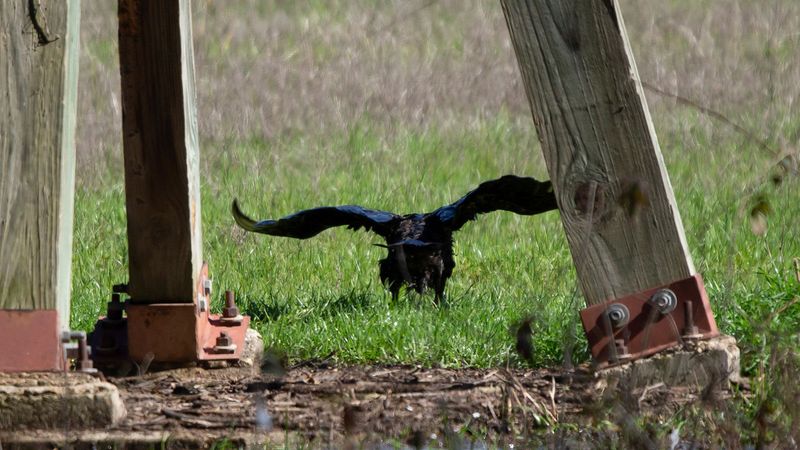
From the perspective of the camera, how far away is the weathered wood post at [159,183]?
4059mm

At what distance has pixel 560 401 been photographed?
3645 millimetres

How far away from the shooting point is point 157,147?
4078 mm

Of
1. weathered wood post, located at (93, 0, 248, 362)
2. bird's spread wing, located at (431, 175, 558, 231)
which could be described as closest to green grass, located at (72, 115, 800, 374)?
bird's spread wing, located at (431, 175, 558, 231)

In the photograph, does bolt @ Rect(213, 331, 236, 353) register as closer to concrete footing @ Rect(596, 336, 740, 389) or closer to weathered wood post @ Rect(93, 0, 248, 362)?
weathered wood post @ Rect(93, 0, 248, 362)

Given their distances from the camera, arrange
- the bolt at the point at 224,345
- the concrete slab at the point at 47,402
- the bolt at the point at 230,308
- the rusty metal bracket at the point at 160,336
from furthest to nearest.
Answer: the bolt at the point at 230,308
the bolt at the point at 224,345
the rusty metal bracket at the point at 160,336
the concrete slab at the point at 47,402

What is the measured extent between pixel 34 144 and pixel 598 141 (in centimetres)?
146

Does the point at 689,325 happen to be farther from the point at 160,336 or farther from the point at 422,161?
the point at 422,161

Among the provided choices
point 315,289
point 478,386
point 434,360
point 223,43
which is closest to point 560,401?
→ point 478,386

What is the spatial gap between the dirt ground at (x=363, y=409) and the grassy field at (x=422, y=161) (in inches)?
12.1

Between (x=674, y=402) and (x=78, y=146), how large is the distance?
23.2ft

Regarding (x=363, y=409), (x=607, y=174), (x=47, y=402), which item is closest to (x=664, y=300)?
(x=607, y=174)

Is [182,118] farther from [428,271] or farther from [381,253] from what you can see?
[381,253]

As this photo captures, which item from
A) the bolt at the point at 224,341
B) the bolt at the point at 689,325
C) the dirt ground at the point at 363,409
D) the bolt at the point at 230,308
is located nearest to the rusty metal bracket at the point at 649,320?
the bolt at the point at 689,325

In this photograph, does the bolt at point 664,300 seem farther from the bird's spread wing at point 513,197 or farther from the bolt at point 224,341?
the bolt at point 224,341
